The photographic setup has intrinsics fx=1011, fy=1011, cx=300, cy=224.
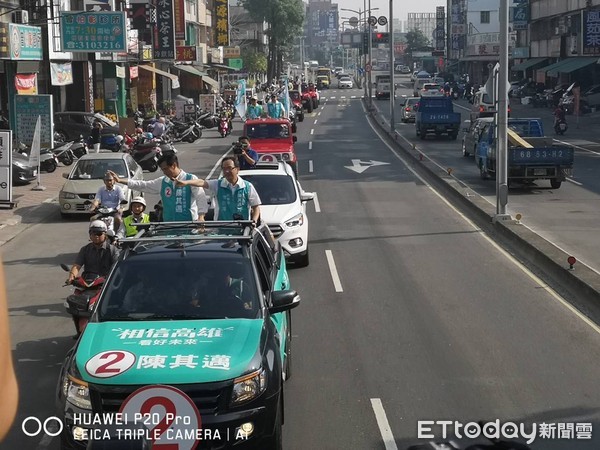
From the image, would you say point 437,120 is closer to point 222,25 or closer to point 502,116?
point 502,116

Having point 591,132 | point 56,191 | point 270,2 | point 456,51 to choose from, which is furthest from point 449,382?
point 456,51

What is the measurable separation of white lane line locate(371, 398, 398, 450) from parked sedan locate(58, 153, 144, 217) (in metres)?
Answer: 12.6

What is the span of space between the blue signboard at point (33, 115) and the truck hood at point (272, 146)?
6.74 m

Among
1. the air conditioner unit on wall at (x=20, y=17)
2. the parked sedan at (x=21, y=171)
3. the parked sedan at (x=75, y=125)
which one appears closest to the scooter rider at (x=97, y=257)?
the parked sedan at (x=21, y=171)

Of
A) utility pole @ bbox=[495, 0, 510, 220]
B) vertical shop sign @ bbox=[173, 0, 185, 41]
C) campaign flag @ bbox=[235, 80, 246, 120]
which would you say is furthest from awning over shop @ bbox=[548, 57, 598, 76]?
utility pole @ bbox=[495, 0, 510, 220]

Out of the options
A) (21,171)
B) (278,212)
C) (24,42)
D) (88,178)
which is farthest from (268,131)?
(278,212)

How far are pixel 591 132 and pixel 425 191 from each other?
24.8 metres

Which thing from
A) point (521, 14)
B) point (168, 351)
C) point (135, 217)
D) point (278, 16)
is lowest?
point (168, 351)

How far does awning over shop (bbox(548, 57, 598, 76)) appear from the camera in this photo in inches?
2603

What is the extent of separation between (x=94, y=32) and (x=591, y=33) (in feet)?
111

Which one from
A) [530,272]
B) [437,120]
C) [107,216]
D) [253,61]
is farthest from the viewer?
[253,61]

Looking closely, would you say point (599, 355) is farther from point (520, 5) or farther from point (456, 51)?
point (456, 51)

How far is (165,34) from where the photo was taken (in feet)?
193

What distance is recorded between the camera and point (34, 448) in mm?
8266
